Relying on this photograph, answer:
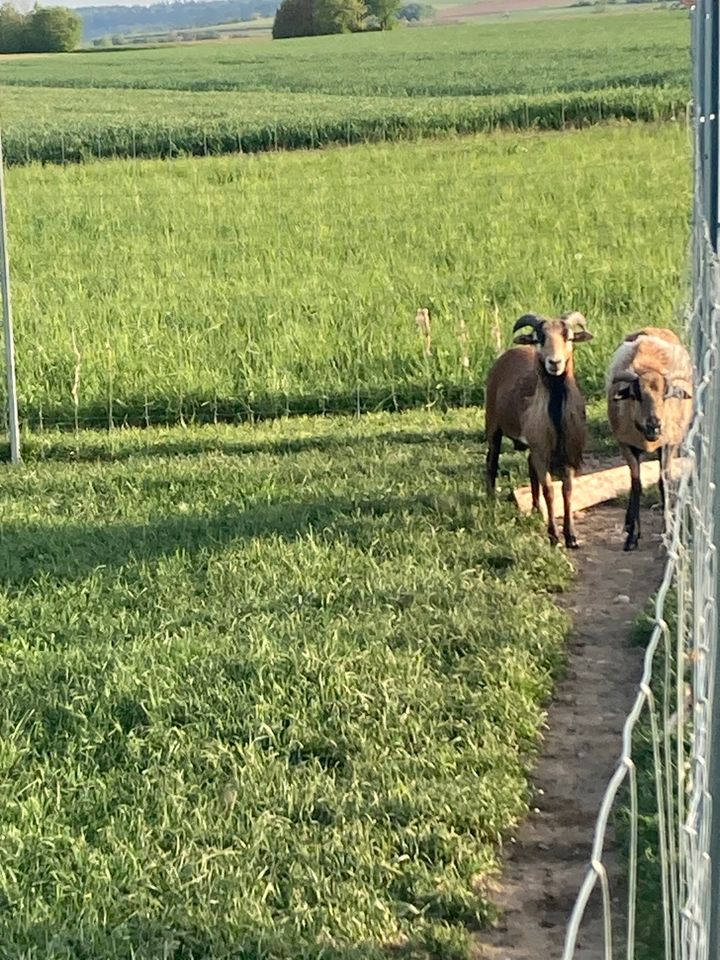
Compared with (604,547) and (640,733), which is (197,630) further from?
(604,547)

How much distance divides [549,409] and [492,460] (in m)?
0.76

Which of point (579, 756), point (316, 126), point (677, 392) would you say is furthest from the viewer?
point (316, 126)

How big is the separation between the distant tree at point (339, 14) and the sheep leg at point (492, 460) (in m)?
78.2

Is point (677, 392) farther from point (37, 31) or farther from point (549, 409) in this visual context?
point (37, 31)

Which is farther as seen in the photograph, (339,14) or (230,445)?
(339,14)

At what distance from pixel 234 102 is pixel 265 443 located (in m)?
34.2

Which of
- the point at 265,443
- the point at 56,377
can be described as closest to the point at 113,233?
the point at 56,377

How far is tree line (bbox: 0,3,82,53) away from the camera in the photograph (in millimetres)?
89500

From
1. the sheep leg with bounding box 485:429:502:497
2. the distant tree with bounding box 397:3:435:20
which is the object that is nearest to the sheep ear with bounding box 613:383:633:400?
the sheep leg with bounding box 485:429:502:497

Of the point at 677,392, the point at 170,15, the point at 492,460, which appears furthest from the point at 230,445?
the point at 170,15

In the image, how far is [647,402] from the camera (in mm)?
8086

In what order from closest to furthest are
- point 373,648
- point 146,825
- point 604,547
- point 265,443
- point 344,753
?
point 146,825, point 344,753, point 373,648, point 604,547, point 265,443

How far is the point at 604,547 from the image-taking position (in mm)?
8531

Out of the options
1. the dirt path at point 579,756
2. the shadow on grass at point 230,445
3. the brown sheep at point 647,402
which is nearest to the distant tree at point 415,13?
the shadow on grass at point 230,445
